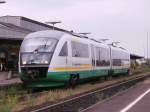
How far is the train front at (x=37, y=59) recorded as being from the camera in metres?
22.4

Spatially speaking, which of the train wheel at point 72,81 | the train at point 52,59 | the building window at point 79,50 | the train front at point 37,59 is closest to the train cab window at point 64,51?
the train at point 52,59

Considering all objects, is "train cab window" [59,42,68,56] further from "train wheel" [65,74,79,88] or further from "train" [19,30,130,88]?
"train wheel" [65,74,79,88]

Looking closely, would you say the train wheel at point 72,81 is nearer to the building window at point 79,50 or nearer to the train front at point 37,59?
the building window at point 79,50

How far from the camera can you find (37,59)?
22.6 metres

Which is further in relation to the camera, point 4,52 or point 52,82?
point 4,52

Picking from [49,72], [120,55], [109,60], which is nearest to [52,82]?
[49,72]

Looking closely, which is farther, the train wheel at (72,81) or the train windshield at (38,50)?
the train wheel at (72,81)

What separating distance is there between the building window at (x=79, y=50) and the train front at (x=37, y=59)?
5.69 ft

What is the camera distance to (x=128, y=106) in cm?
1551

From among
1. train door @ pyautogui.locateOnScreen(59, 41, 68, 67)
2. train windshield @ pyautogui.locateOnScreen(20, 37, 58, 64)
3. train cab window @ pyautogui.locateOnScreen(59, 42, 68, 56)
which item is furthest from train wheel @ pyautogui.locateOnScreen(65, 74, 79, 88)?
train windshield @ pyautogui.locateOnScreen(20, 37, 58, 64)

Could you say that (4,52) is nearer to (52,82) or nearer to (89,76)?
(89,76)

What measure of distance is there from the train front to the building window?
1.73 m

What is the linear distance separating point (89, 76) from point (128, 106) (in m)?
13.3

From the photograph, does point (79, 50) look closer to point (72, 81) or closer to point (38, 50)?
point (72, 81)
